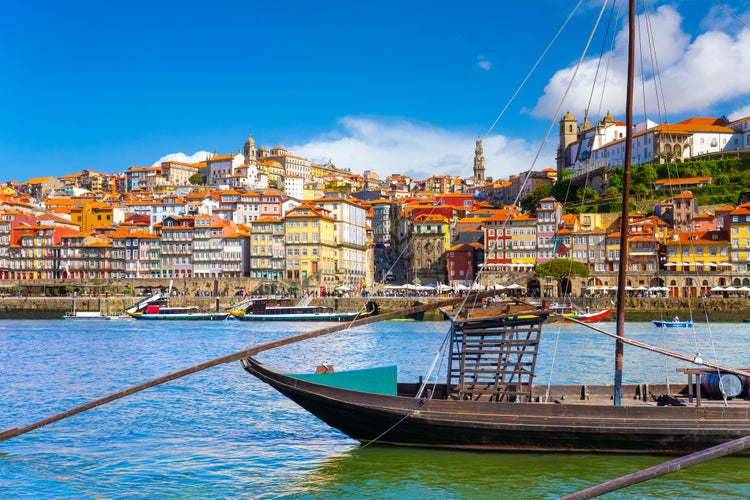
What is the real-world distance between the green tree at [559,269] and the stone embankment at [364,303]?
446cm

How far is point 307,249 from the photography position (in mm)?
92938

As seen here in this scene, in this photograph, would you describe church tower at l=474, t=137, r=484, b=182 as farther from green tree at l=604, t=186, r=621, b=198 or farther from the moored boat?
the moored boat

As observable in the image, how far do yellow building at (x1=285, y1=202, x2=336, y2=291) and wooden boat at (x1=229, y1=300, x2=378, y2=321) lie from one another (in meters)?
11.2

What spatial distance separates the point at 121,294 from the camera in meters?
91.9

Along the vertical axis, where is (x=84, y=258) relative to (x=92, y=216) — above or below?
below

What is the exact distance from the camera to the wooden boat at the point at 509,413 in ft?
44.5

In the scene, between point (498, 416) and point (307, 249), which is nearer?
point (498, 416)

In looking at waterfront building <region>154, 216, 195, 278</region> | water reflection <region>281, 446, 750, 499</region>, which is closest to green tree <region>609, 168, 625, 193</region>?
waterfront building <region>154, 216, 195, 278</region>

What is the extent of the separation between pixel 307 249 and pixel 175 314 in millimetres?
18660

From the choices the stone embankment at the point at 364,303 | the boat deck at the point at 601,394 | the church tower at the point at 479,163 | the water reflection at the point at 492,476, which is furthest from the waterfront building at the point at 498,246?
the church tower at the point at 479,163

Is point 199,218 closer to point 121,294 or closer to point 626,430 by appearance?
point 121,294

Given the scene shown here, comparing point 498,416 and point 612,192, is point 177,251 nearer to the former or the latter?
point 612,192

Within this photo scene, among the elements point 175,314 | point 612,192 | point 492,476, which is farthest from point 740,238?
point 492,476

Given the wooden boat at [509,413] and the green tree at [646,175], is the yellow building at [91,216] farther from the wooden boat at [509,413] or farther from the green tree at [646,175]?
A: the wooden boat at [509,413]
